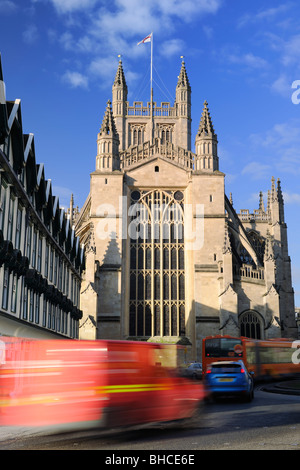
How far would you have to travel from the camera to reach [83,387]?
880cm

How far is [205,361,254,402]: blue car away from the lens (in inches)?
663

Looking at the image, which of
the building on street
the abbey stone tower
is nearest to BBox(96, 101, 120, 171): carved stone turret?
the abbey stone tower

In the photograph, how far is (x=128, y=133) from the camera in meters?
67.6

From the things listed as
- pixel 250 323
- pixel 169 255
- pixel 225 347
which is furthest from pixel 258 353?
pixel 169 255

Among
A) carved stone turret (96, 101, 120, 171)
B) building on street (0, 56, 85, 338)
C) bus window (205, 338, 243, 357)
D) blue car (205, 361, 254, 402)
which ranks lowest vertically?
blue car (205, 361, 254, 402)

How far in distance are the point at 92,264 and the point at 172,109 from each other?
37178 mm

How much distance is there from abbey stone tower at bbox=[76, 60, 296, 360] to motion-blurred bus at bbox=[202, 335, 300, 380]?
3.72 m

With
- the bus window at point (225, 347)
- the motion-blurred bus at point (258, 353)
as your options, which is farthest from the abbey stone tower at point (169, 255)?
the bus window at point (225, 347)

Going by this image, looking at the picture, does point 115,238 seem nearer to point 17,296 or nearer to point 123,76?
point 17,296

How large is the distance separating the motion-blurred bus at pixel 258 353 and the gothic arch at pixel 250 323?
4819 millimetres

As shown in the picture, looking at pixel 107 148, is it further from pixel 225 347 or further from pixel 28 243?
pixel 225 347

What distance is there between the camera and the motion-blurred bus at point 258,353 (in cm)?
2514

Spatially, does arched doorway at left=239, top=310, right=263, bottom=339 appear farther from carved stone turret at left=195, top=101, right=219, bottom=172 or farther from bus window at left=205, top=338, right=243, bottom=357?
bus window at left=205, top=338, right=243, bottom=357
